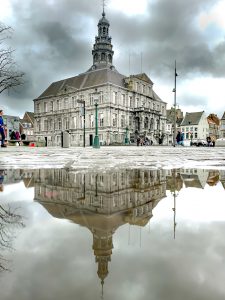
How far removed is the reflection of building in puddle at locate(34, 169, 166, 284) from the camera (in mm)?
1327

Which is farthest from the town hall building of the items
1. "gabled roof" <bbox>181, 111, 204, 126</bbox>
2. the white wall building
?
the white wall building

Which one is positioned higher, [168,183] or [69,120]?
[69,120]

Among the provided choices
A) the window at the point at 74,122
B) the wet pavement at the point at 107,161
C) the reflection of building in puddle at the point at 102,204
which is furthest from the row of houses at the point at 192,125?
the reflection of building in puddle at the point at 102,204

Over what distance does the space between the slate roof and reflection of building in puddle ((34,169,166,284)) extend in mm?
52817

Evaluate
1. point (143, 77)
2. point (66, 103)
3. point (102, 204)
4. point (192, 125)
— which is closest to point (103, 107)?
point (66, 103)

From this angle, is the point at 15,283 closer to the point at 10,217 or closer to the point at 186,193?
the point at 10,217

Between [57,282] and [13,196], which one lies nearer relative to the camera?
[57,282]

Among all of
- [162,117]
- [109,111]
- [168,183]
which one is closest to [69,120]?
[109,111]

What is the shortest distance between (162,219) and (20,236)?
2.66 ft

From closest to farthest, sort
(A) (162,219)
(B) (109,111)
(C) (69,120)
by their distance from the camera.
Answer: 1. (A) (162,219)
2. (B) (109,111)
3. (C) (69,120)

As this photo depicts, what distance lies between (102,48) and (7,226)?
68.4 meters

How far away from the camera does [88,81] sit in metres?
58.6

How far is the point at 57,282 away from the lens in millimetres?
923

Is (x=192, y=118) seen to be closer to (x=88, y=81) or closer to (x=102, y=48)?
(x=102, y=48)
